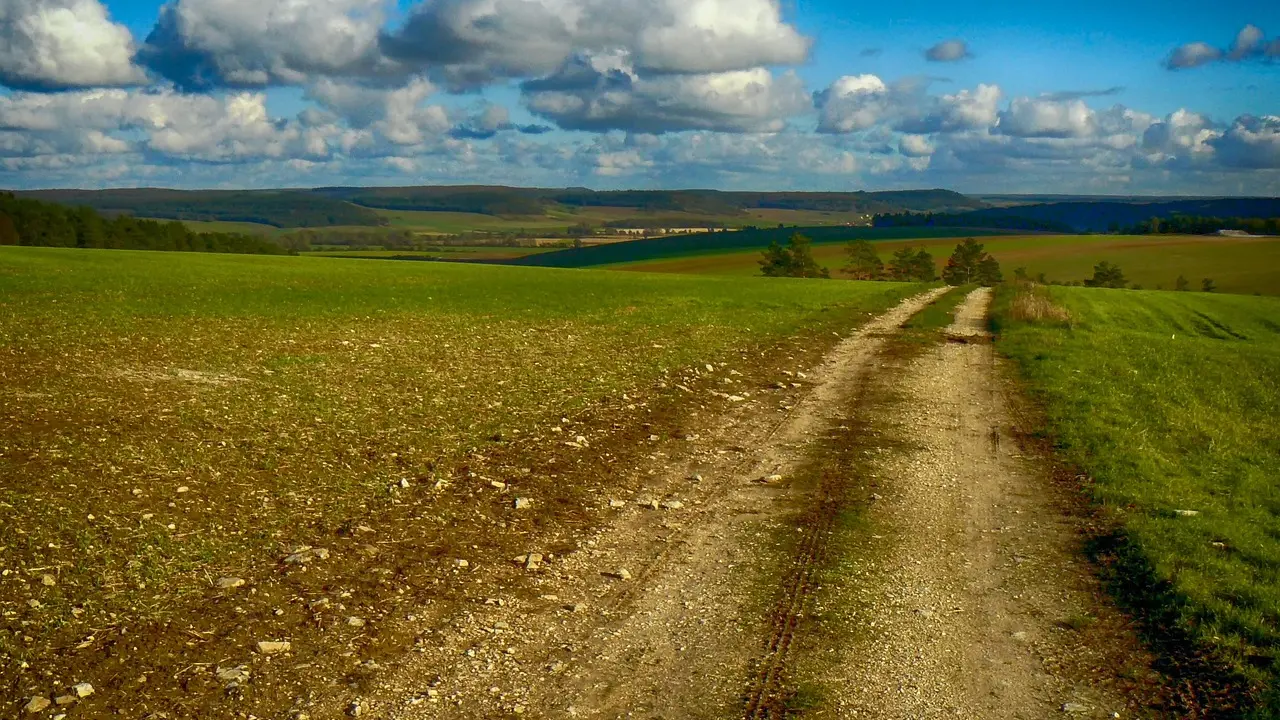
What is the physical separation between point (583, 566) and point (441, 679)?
8.23 feet

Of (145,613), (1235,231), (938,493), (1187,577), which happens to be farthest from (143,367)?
(1235,231)

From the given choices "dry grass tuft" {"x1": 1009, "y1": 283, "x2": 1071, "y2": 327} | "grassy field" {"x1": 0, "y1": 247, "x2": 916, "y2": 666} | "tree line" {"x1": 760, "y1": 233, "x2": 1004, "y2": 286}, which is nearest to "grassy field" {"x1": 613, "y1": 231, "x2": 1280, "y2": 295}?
"tree line" {"x1": 760, "y1": 233, "x2": 1004, "y2": 286}

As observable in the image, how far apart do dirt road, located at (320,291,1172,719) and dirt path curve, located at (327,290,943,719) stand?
0.02 metres

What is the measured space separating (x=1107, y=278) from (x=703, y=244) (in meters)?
72.2

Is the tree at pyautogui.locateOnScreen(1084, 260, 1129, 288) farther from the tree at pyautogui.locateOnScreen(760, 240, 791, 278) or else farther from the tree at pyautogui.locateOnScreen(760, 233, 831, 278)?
the tree at pyautogui.locateOnScreen(760, 240, 791, 278)

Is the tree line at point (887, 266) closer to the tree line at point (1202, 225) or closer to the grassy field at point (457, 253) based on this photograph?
the grassy field at point (457, 253)

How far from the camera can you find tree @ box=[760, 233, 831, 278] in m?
109

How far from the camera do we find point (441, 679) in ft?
22.6

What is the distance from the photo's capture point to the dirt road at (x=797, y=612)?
264 inches

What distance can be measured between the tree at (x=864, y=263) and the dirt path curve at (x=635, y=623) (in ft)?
331

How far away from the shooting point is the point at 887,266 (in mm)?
114625

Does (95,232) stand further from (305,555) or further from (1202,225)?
(1202,225)

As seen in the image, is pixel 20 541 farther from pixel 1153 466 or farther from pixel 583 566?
pixel 1153 466

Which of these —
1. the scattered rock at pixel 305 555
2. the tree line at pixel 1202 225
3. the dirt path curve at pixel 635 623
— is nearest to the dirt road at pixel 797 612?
the dirt path curve at pixel 635 623
